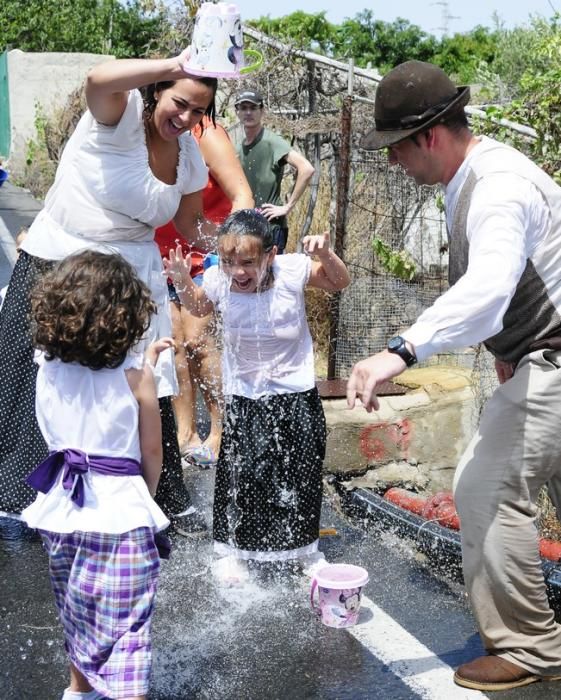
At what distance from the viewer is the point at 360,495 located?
5.39 metres

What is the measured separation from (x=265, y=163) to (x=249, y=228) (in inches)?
129

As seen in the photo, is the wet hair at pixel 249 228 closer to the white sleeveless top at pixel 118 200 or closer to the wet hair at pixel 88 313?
the white sleeveless top at pixel 118 200

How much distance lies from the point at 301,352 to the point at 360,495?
51.5 inches

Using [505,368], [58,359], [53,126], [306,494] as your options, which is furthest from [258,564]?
[53,126]

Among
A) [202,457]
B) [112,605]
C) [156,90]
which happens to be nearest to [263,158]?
[202,457]

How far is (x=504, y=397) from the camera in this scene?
3.38 m

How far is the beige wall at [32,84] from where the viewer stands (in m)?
22.3

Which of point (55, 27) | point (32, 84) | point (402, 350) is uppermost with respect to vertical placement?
point (55, 27)

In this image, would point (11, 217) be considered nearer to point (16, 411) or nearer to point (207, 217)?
point (207, 217)

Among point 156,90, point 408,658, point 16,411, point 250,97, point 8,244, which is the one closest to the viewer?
point 408,658

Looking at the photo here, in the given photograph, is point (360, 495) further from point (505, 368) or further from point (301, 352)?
point (505, 368)

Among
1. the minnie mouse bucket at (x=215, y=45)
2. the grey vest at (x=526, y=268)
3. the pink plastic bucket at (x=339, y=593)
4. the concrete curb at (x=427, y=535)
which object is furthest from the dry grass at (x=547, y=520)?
the minnie mouse bucket at (x=215, y=45)

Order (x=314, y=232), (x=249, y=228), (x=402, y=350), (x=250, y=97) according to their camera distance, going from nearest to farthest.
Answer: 1. (x=402, y=350)
2. (x=249, y=228)
3. (x=250, y=97)
4. (x=314, y=232)

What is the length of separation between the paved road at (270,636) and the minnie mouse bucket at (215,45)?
2070 mm
